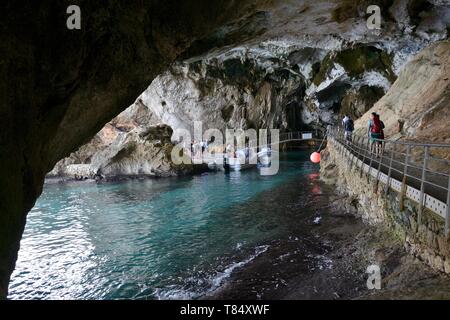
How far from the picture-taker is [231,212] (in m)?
15.6

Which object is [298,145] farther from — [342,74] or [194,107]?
[342,74]

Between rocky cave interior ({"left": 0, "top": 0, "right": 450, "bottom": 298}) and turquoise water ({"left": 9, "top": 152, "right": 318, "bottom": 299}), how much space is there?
3705 mm

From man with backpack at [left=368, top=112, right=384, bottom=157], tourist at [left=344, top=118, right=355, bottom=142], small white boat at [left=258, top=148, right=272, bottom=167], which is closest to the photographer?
man with backpack at [left=368, top=112, right=384, bottom=157]

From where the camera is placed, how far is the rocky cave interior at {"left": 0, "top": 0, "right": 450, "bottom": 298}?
4906 millimetres

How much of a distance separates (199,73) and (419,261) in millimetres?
28242

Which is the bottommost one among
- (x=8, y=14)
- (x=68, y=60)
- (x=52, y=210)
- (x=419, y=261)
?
(x=52, y=210)

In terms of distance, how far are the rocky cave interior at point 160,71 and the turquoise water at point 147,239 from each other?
3.71 metres

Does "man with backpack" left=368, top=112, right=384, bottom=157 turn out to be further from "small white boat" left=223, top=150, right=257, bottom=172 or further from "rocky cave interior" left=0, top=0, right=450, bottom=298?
"small white boat" left=223, top=150, right=257, bottom=172

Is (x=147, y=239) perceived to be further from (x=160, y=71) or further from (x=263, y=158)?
(x=263, y=158)

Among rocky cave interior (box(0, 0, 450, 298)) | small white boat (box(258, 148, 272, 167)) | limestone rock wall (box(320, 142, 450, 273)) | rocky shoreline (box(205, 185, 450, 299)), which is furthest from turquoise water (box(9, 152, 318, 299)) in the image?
small white boat (box(258, 148, 272, 167))

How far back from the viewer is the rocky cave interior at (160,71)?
4.91m

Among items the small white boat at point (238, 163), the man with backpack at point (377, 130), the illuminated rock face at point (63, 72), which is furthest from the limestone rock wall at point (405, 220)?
the small white boat at point (238, 163)

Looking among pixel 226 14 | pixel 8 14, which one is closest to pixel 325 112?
pixel 226 14

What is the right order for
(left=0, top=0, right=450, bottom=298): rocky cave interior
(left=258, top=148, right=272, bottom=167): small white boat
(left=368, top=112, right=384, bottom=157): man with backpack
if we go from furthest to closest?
(left=258, top=148, right=272, bottom=167): small white boat < (left=368, top=112, right=384, bottom=157): man with backpack < (left=0, top=0, right=450, bottom=298): rocky cave interior
